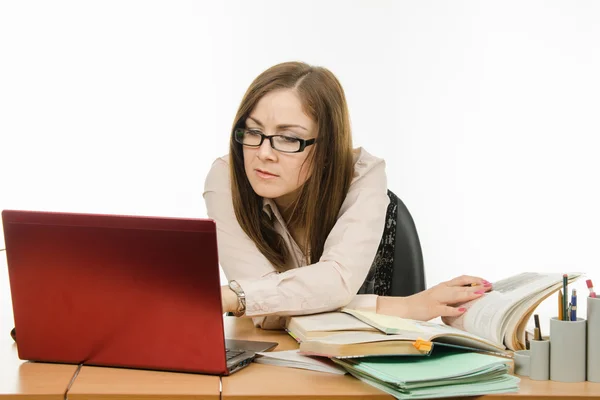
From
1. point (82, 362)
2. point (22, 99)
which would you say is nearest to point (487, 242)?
point (22, 99)

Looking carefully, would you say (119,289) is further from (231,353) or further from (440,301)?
(440,301)

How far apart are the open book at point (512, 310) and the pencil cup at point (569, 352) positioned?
15 cm

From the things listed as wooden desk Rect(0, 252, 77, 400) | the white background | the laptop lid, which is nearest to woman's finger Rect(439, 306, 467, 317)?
the laptop lid

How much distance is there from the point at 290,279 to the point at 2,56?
353 cm

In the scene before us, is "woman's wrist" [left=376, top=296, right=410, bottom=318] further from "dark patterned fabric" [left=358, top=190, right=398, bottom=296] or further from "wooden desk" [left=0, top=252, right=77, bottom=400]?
"wooden desk" [left=0, top=252, right=77, bottom=400]

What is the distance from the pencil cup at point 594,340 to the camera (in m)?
1.20

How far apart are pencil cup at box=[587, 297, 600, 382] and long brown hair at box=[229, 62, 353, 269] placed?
846 mm

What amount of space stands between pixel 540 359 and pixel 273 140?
840 mm

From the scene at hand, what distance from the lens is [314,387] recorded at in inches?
46.5

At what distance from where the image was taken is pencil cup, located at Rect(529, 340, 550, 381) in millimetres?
1228

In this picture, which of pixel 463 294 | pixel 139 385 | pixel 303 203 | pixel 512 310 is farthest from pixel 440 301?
pixel 139 385

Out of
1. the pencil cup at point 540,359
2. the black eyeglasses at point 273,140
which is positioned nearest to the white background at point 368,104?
the black eyeglasses at point 273,140

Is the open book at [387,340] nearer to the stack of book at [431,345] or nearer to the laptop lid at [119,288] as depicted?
the stack of book at [431,345]

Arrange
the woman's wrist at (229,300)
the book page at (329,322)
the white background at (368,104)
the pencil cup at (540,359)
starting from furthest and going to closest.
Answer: the white background at (368,104)
the woman's wrist at (229,300)
the book page at (329,322)
the pencil cup at (540,359)
